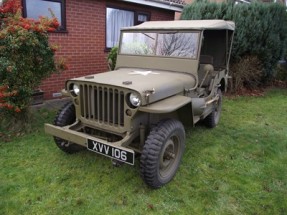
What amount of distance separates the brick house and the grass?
2560mm

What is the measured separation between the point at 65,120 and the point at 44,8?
3.76 meters

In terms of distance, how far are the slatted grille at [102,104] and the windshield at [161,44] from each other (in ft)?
4.71

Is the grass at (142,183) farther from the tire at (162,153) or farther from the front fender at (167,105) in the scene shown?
the front fender at (167,105)

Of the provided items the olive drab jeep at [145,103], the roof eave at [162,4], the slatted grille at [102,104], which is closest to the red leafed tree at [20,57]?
the olive drab jeep at [145,103]

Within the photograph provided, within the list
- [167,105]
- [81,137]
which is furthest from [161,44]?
[81,137]

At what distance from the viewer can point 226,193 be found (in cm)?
319

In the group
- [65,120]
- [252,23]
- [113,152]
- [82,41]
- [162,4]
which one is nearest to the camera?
[113,152]

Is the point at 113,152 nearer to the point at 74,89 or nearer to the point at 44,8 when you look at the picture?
the point at 74,89

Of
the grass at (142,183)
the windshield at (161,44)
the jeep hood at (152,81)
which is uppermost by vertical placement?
the windshield at (161,44)

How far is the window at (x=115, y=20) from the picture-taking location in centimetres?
782

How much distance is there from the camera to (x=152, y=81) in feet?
11.1

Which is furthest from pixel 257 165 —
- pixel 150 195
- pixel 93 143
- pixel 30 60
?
pixel 30 60

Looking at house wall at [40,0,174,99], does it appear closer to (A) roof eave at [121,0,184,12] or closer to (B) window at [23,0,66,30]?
(B) window at [23,0,66,30]

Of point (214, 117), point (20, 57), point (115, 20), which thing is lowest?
point (214, 117)
